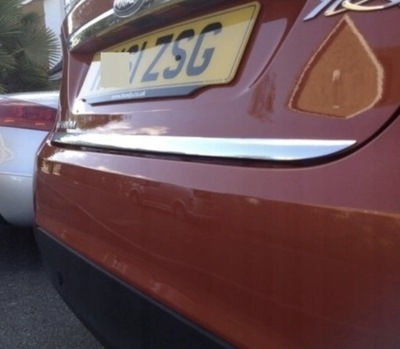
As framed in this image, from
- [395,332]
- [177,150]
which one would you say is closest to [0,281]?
[177,150]

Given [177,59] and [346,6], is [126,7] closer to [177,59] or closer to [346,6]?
[177,59]

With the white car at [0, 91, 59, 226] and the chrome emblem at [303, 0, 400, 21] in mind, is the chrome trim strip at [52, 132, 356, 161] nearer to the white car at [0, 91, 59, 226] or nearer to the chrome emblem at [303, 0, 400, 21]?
the chrome emblem at [303, 0, 400, 21]

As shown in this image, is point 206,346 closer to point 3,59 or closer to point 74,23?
point 74,23

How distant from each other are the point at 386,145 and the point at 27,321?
2295 mm

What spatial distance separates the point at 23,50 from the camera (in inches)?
415

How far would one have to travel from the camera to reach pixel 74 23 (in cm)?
224

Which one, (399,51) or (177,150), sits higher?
(399,51)

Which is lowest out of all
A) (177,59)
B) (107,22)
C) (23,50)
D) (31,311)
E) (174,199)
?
(31,311)

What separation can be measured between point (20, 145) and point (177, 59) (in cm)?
178

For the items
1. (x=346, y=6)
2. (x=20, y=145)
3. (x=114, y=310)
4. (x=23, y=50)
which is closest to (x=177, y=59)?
(x=346, y=6)

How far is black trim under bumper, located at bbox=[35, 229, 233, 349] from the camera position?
1410 mm

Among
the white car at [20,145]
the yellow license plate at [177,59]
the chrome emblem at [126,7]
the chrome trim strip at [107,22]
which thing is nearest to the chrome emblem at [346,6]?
the yellow license plate at [177,59]

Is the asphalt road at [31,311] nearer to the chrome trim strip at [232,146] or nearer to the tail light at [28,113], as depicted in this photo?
the tail light at [28,113]

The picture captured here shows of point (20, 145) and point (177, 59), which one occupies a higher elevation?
point (177, 59)
